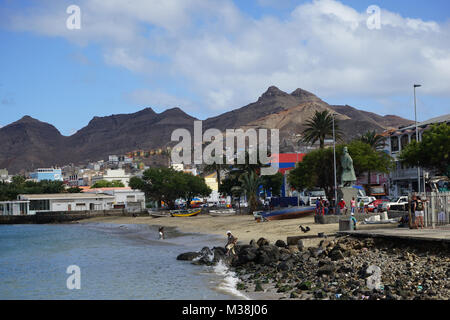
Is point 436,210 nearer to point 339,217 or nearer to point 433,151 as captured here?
point 339,217

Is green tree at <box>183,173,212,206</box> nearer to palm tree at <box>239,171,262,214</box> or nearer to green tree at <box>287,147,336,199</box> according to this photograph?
palm tree at <box>239,171,262,214</box>

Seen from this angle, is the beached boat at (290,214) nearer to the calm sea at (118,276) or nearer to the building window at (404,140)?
the calm sea at (118,276)

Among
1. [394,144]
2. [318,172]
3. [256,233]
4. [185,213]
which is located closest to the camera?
[256,233]

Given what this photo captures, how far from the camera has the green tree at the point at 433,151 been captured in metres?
44.1

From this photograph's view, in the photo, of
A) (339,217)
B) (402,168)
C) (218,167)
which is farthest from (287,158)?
(339,217)

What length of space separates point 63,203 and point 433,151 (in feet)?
288

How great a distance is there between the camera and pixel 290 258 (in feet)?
79.1

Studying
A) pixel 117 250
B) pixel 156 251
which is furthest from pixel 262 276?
pixel 117 250

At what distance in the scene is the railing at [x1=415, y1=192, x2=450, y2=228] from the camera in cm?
2469

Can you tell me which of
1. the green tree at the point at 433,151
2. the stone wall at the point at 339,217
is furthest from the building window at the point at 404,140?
the stone wall at the point at 339,217

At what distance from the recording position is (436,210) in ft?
82.0

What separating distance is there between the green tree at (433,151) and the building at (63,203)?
8244 centimetres

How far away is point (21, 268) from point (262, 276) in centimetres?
1822
